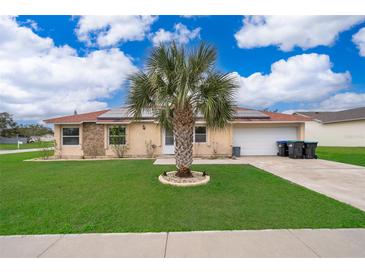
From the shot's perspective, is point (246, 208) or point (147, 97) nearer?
point (246, 208)

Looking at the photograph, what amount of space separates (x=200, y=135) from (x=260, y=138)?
4699 mm

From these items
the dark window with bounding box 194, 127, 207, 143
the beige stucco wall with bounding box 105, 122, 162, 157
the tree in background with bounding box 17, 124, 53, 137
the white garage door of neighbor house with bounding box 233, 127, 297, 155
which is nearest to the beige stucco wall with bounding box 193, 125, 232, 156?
the dark window with bounding box 194, 127, 207, 143

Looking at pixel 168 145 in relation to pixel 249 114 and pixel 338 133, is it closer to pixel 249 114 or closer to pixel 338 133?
pixel 249 114

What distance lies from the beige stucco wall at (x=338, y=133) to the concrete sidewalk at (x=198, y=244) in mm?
25902

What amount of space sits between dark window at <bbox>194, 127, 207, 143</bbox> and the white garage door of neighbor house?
2428mm

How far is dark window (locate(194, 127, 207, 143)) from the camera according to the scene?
13.6 metres

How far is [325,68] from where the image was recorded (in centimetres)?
1376

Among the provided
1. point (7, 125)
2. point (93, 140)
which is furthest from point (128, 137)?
point (7, 125)

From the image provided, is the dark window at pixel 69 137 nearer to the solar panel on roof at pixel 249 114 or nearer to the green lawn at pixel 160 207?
the green lawn at pixel 160 207

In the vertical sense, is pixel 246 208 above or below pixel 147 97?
below

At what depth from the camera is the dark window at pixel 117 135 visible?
1319 centimetres
